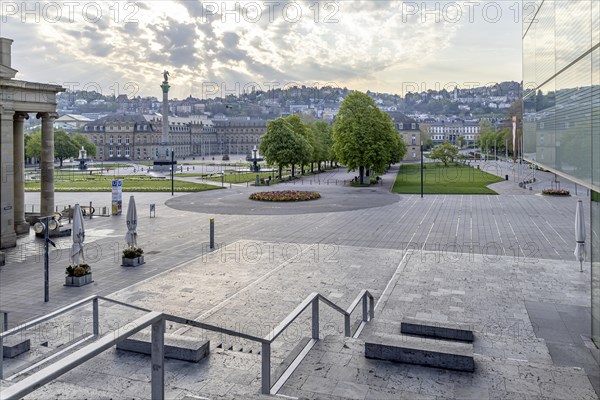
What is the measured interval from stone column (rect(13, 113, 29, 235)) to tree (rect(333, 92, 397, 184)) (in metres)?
36.0

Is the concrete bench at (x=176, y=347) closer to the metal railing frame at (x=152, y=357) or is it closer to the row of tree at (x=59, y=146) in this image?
the metal railing frame at (x=152, y=357)

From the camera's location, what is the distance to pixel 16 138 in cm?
2534

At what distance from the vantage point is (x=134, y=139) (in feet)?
462

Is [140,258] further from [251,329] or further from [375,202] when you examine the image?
[375,202]

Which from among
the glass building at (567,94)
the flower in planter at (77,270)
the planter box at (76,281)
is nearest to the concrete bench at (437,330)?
the glass building at (567,94)

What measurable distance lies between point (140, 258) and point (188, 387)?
13088 millimetres

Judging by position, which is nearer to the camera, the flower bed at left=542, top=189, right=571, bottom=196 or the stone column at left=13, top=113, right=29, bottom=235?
the stone column at left=13, top=113, right=29, bottom=235

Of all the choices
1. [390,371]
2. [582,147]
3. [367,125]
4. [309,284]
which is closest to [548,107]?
[582,147]

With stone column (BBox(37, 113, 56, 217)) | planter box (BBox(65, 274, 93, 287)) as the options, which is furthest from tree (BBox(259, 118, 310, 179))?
planter box (BBox(65, 274, 93, 287))

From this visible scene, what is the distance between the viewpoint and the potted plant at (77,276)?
15984 mm

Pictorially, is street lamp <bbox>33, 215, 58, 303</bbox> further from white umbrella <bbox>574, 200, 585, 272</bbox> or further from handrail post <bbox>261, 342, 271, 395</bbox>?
white umbrella <bbox>574, 200, 585, 272</bbox>

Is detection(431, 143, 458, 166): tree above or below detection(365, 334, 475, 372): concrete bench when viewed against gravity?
above

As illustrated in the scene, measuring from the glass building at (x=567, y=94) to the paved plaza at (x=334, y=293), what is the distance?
2.85 m

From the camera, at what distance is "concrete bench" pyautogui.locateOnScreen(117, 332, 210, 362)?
7.68 metres
